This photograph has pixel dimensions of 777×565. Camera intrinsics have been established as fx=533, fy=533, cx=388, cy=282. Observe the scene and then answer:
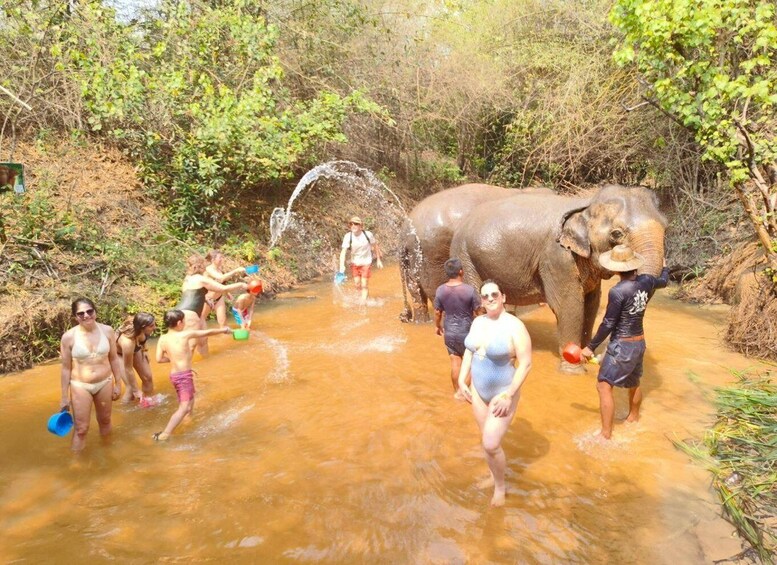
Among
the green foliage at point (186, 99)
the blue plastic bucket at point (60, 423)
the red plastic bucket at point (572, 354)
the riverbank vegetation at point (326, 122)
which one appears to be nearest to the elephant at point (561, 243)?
the red plastic bucket at point (572, 354)

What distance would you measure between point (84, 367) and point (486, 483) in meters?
3.61

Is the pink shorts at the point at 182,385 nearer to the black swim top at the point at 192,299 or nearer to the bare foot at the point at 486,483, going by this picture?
the black swim top at the point at 192,299

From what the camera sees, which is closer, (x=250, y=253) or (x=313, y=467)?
(x=313, y=467)

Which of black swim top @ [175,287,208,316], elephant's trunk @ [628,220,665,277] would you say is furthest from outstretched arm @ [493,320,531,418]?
black swim top @ [175,287,208,316]

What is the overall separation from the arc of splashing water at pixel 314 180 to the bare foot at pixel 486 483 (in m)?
6.90

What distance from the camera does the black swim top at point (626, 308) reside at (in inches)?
179

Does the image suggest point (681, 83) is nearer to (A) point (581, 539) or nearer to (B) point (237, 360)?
(A) point (581, 539)

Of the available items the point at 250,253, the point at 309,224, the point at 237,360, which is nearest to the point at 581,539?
the point at 237,360

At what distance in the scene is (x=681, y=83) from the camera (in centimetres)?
719

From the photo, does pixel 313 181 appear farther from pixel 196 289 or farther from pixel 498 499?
pixel 498 499

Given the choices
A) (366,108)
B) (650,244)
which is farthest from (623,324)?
(366,108)

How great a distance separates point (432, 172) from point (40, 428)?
1517 cm

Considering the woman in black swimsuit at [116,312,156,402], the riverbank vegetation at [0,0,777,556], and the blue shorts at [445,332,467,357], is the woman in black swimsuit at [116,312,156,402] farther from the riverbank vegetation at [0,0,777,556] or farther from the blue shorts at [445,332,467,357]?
the blue shorts at [445,332,467,357]

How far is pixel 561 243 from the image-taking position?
6.08 m
